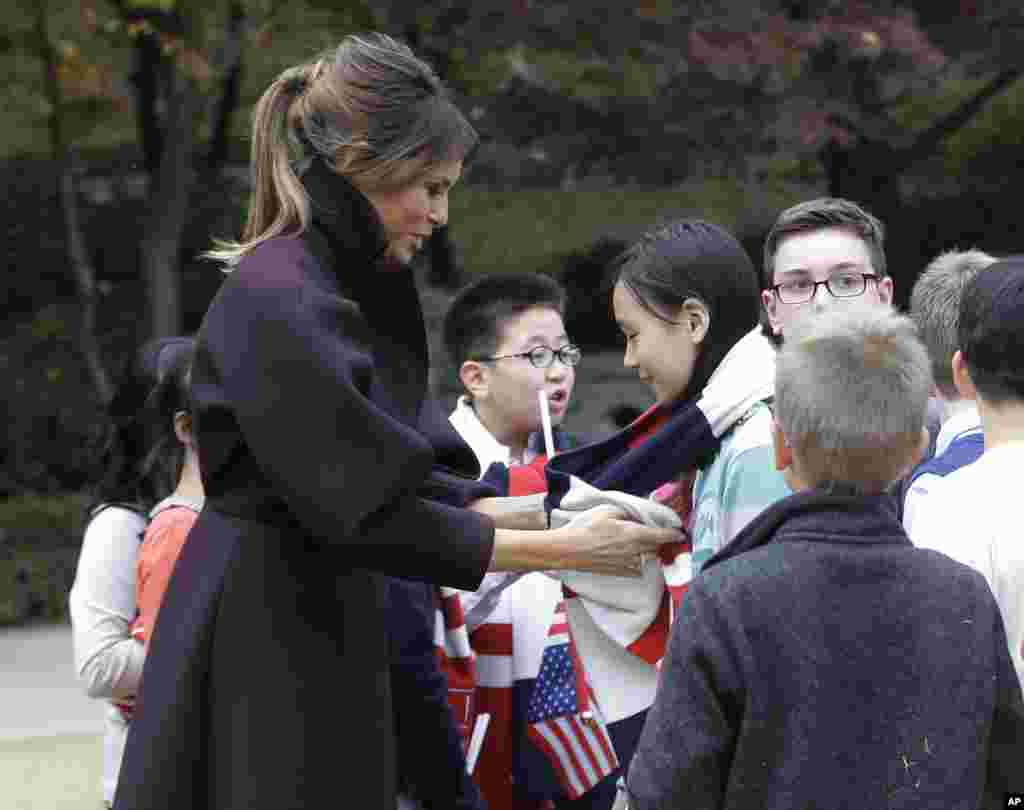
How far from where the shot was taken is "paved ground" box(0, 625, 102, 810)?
6.66m

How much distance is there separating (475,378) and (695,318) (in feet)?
4.43

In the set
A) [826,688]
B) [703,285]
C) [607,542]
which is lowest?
[826,688]

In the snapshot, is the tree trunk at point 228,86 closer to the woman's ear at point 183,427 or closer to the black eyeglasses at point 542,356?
the black eyeglasses at point 542,356

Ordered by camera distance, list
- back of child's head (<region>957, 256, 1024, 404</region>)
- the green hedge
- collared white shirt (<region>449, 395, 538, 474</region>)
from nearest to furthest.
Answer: back of child's head (<region>957, 256, 1024, 404</region>), collared white shirt (<region>449, 395, 538, 474</region>), the green hedge

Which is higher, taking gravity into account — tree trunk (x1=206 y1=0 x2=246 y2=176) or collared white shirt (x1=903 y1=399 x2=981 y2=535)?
tree trunk (x1=206 y1=0 x2=246 y2=176)

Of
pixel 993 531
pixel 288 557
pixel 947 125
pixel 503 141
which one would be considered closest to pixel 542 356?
pixel 288 557

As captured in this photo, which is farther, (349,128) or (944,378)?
(944,378)

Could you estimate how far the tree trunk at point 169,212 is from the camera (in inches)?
422

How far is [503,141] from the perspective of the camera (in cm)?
1044

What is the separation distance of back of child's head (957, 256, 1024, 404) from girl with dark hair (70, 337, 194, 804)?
1.87 m

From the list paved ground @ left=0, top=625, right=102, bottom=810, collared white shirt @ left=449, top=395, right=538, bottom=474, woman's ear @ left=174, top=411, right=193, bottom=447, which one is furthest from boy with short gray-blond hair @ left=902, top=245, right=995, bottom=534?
paved ground @ left=0, top=625, right=102, bottom=810

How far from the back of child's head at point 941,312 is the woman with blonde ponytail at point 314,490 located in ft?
3.50

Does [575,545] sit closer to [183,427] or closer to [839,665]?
[839,665]

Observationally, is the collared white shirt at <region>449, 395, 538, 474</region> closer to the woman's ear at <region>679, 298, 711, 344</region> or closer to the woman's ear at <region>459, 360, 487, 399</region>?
the woman's ear at <region>459, 360, 487, 399</region>
